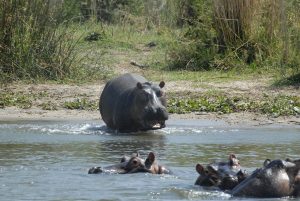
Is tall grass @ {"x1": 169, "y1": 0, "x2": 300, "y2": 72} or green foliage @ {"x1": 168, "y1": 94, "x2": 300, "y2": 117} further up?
tall grass @ {"x1": 169, "y1": 0, "x2": 300, "y2": 72}

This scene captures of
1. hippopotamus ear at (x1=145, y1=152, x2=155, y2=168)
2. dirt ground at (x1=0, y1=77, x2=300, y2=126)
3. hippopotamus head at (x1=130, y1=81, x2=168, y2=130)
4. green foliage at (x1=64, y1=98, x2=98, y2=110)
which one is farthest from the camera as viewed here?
green foliage at (x1=64, y1=98, x2=98, y2=110)

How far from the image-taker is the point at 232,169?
682cm

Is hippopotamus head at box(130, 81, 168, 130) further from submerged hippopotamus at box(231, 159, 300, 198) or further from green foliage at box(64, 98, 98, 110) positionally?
submerged hippopotamus at box(231, 159, 300, 198)

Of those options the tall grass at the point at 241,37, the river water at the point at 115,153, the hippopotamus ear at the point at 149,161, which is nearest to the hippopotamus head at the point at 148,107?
the river water at the point at 115,153

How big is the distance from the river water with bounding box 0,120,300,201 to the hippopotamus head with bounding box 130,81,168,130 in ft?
0.46

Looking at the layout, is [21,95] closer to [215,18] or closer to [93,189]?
[215,18]

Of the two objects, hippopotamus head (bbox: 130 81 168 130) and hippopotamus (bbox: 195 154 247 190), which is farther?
hippopotamus head (bbox: 130 81 168 130)

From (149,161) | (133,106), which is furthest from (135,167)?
(133,106)

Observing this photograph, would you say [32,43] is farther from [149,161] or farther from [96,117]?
[149,161]

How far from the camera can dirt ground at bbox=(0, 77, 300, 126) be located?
37.6 feet

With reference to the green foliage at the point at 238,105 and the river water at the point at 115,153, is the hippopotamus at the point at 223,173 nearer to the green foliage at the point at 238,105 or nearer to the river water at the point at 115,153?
the river water at the point at 115,153

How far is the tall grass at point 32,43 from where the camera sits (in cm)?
1384

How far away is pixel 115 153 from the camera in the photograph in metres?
8.89

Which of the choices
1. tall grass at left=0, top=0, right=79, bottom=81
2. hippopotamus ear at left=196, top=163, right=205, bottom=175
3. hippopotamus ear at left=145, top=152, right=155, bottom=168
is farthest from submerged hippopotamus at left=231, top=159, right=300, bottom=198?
tall grass at left=0, top=0, right=79, bottom=81
